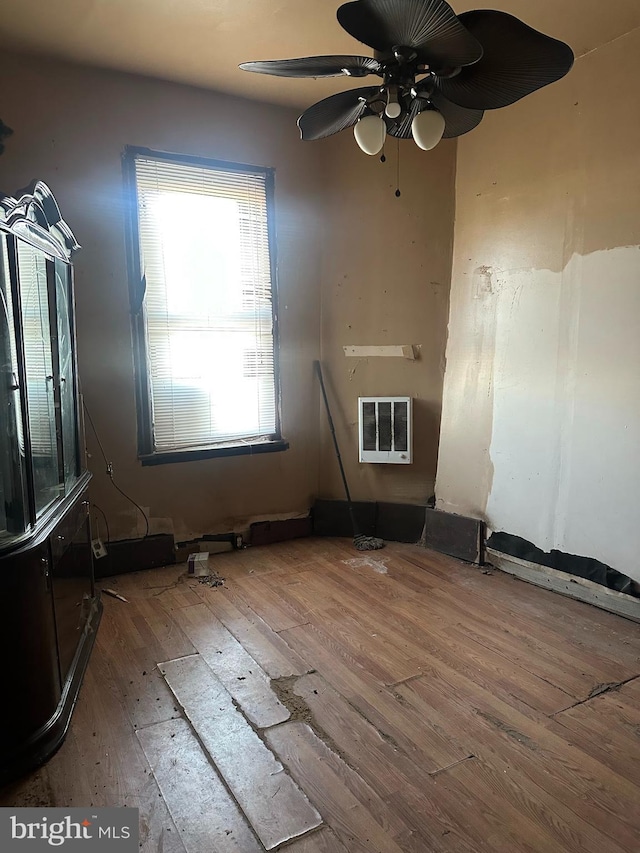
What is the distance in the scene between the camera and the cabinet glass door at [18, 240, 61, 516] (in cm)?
200

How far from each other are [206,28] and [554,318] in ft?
7.55

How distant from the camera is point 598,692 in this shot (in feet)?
7.26

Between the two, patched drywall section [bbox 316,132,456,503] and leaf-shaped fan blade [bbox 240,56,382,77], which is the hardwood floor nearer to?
patched drywall section [bbox 316,132,456,503]

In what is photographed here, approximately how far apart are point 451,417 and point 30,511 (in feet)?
8.67

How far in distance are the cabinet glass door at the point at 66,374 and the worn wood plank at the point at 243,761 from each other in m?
1.02

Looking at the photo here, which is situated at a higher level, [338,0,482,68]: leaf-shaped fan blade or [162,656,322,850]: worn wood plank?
[338,0,482,68]: leaf-shaped fan blade

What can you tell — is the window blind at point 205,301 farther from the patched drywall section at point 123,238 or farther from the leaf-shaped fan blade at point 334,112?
the leaf-shaped fan blade at point 334,112

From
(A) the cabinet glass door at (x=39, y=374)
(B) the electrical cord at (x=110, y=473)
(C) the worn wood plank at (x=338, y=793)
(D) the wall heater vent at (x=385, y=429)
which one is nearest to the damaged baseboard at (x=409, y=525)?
(D) the wall heater vent at (x=385, y=429)

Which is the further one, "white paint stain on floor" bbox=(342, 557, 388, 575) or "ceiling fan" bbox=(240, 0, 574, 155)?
"white paint stain on floor" bbox=(342, 557, 388, 575)

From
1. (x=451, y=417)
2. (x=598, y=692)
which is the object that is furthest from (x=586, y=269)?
(x=598, y=692)

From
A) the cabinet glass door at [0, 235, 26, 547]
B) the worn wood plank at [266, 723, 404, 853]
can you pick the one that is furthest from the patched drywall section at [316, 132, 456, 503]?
the cabinet glass door at [0, 235, 26, 547]

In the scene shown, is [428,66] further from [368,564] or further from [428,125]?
[368,564]

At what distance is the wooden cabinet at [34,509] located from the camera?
5.85 ft

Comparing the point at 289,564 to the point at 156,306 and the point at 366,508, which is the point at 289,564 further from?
the point at 156,306
